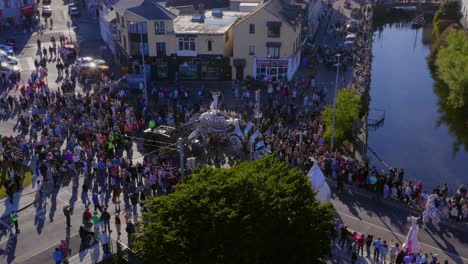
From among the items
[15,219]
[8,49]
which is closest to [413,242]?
[15,219]

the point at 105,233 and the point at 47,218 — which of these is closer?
the point at 105,233

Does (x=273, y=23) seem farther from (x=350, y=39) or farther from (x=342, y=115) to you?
(x=350, y=39)

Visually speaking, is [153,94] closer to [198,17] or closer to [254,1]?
[198,17]

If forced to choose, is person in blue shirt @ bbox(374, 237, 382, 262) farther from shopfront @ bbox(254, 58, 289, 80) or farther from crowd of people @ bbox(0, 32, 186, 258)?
shopfront @ bbox(254, 58, 289, 80)

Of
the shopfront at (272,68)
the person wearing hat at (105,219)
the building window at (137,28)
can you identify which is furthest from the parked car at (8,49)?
the person wearing hat at (105,219)

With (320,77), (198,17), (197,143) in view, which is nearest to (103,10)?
(198,17)
